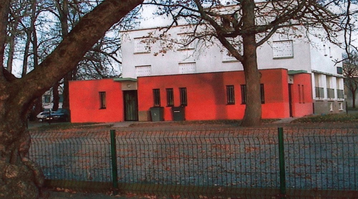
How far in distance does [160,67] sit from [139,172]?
29.1 metres

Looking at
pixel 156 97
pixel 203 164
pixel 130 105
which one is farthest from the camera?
pixel 130 105

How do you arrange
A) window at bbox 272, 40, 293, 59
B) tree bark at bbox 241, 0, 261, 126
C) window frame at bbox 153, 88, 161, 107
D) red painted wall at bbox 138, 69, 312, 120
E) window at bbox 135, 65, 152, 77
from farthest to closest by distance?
window at bbox 135, 65, 152, 77, window at bbox 272, 40, 293, 59, window frame at bbox 153, 88, 161, 107, red painted wall at bbox 138, 69, 312, 120, tree bark at bbox 241, 0, 261, 126

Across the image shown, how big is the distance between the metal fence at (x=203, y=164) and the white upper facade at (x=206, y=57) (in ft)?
79.2

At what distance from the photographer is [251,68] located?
20.5 meters

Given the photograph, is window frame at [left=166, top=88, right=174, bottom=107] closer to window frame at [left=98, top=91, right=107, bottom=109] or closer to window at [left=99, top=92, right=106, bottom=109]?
window frame at [left=98, top=91, right=107, bottom=109]

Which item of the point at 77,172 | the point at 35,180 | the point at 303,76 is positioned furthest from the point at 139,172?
the point at 303,76

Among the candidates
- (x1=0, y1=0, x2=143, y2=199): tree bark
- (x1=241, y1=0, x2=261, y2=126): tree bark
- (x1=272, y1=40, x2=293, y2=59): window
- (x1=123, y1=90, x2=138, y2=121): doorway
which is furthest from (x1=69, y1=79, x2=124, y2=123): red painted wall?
(x1=0, y1=0, x2=143, y2=199): tree bark

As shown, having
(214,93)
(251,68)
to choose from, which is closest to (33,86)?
(251,68)

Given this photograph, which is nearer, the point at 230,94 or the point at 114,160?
the point at 114,160

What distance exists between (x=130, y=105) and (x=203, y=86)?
6315mm

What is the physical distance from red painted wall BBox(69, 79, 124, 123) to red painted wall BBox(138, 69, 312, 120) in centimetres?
208

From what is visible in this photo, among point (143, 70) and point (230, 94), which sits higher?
point (143, 70)

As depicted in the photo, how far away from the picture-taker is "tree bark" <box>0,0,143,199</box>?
623 centimetres

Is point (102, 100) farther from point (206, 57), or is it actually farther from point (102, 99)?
point (206, 57)
